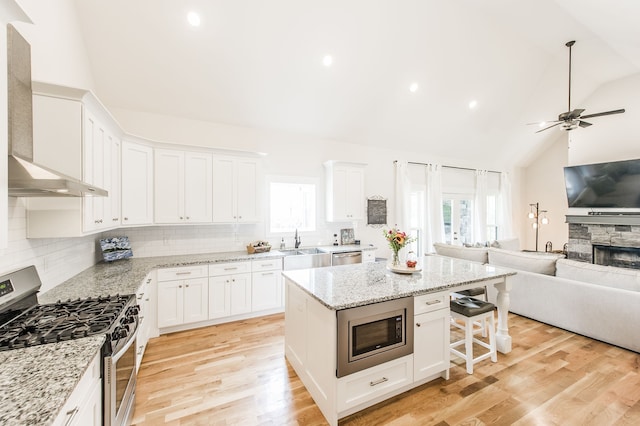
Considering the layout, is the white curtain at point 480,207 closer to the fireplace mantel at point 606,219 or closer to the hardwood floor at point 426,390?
the fireplace mantel at point 606,219

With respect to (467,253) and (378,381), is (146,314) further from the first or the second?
(467,253)

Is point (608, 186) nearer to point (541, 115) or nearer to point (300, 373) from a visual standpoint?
point (541, 115)

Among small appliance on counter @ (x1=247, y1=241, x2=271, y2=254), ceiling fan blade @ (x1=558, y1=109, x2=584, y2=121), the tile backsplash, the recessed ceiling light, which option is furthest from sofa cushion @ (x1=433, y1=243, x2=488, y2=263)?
the recessed ceiling light

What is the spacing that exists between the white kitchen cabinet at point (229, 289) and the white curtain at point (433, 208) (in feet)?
14.4

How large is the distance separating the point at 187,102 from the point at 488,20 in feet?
15.6

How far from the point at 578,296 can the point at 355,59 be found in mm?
4335

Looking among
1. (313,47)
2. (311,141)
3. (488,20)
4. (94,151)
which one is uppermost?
(488,20)

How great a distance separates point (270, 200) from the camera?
475cm

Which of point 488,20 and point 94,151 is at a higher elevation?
point 488,20

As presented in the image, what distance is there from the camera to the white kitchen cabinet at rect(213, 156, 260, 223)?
397cm

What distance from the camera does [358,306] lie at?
1.96 metres

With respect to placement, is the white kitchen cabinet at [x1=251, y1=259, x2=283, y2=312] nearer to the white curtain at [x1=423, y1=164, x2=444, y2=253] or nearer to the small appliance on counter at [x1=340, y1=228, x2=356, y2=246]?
the small appliance on counter at [x1=340, y1=228, x2=356, y2=246]

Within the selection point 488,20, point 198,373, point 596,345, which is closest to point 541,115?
point 488,20

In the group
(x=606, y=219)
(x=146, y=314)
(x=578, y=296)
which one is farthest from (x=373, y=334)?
(x=606, y=219)
